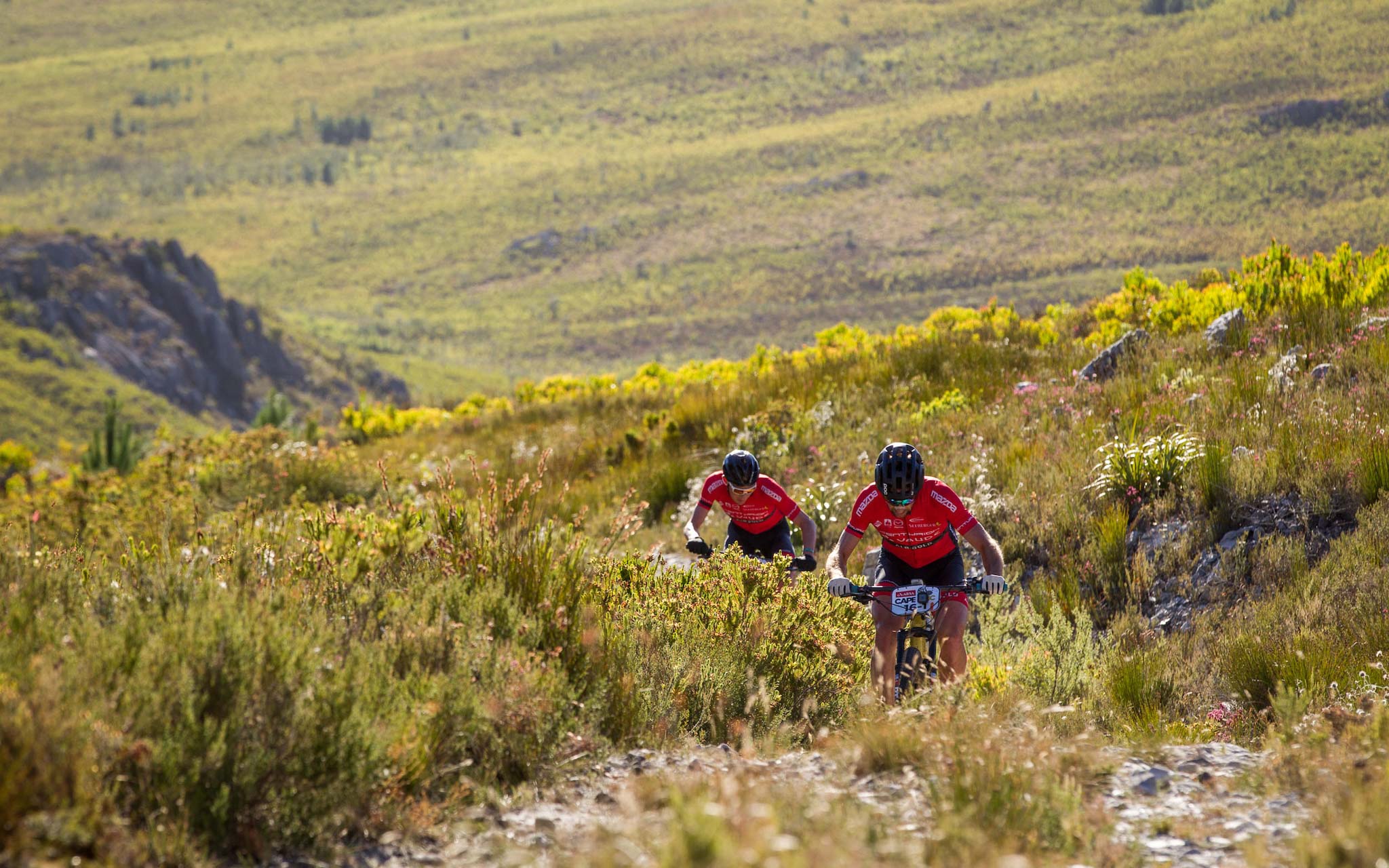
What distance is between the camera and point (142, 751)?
395cm

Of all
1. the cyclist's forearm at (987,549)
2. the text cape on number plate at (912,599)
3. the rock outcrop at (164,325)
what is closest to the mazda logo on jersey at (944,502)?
Answer: the cyclist's forearm at (987,549)

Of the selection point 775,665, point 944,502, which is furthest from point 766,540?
point 775,665

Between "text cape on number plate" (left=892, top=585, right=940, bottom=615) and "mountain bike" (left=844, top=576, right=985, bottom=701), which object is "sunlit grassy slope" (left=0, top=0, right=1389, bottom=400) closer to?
"mountain bike" (left=844, top=576, right=985, bottom=701)

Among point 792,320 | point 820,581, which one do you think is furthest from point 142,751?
point 792,320

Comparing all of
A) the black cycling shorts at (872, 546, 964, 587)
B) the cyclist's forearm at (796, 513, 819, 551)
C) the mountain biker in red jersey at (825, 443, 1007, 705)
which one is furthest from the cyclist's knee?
the cyclist's forearm at (796, 513, 819, 551)

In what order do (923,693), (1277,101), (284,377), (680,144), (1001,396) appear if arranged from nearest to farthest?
(923,693) → (1001,396) → (284,377) → (1277,101) → (680,144)

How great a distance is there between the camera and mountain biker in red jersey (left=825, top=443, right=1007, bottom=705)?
22.7 ft

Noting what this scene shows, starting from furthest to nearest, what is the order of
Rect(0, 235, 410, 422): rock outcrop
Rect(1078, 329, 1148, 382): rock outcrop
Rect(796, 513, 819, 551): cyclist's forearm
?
Rect(0, 235, 410, 422): rock outcrop
Rect(1078, 329, 1148, 382): rock outcrop
Rect(796, 513, 819, 551): cyclist's forearm

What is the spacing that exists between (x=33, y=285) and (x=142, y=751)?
11034 centimetres

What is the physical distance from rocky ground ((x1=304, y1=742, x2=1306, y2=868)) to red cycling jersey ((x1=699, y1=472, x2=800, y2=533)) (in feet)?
12.0

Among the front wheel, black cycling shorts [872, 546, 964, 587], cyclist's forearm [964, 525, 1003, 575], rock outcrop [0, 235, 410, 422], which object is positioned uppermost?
cyclist's forearm [964, 525, 1003, 575]

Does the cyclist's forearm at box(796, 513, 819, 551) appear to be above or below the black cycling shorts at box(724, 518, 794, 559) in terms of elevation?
above

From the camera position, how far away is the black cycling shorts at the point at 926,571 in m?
7.54

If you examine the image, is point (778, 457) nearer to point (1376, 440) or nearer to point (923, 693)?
point (1376, 440)
